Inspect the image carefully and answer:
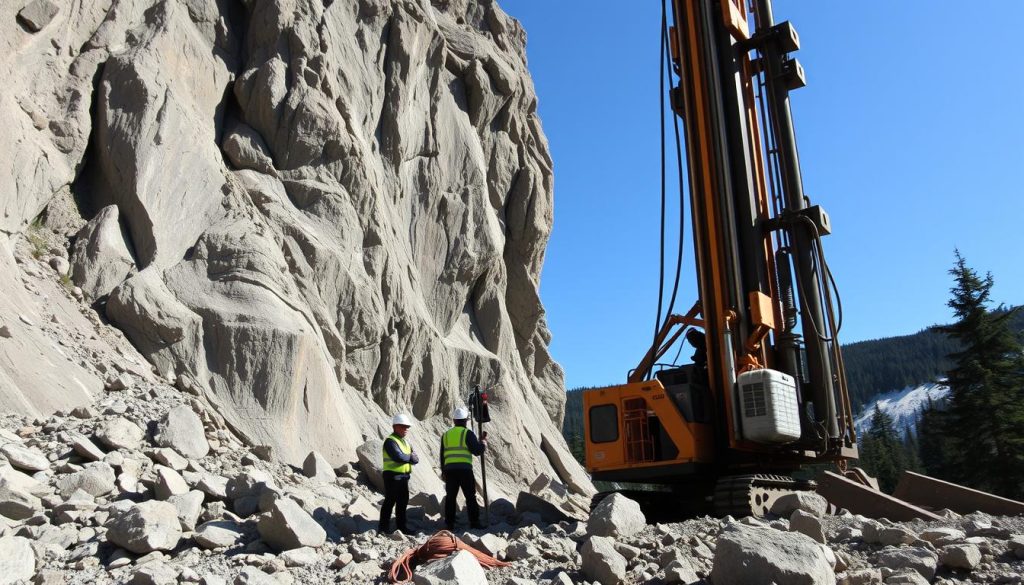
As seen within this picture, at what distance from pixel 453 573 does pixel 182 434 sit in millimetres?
5889

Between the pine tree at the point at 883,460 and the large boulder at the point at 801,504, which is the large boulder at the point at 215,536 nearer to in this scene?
the large boulder at the point at 801,504

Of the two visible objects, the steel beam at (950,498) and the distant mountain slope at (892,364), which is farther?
the distant mountain slope at (892,364)

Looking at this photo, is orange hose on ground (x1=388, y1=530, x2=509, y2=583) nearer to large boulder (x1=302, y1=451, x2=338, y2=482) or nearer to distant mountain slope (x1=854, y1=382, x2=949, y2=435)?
large boulder (x1=302, y1=451, x2=338, y2=482)

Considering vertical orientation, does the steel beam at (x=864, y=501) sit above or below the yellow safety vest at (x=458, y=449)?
below

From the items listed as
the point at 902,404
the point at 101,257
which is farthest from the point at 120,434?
the point at 902,404

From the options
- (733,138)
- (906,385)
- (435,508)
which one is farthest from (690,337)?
(906,385)

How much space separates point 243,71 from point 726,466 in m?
14.9

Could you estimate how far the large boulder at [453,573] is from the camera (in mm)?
6570

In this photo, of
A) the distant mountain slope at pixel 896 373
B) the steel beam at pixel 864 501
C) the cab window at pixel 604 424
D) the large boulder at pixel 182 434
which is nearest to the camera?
the steel beam at pixel 864 501

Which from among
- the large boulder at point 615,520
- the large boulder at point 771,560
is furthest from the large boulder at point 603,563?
the large boulder at point 615,520

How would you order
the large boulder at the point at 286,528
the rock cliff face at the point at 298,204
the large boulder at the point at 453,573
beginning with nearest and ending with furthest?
the large boulder at the point at 453,573 → the large boulder at the point at 286,528 → the rock cliff face at the point at 298,204

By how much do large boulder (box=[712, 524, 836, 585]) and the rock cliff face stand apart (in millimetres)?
8827

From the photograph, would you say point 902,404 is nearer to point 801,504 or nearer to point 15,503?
point 801,504

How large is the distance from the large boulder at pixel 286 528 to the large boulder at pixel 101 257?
7.72 m
